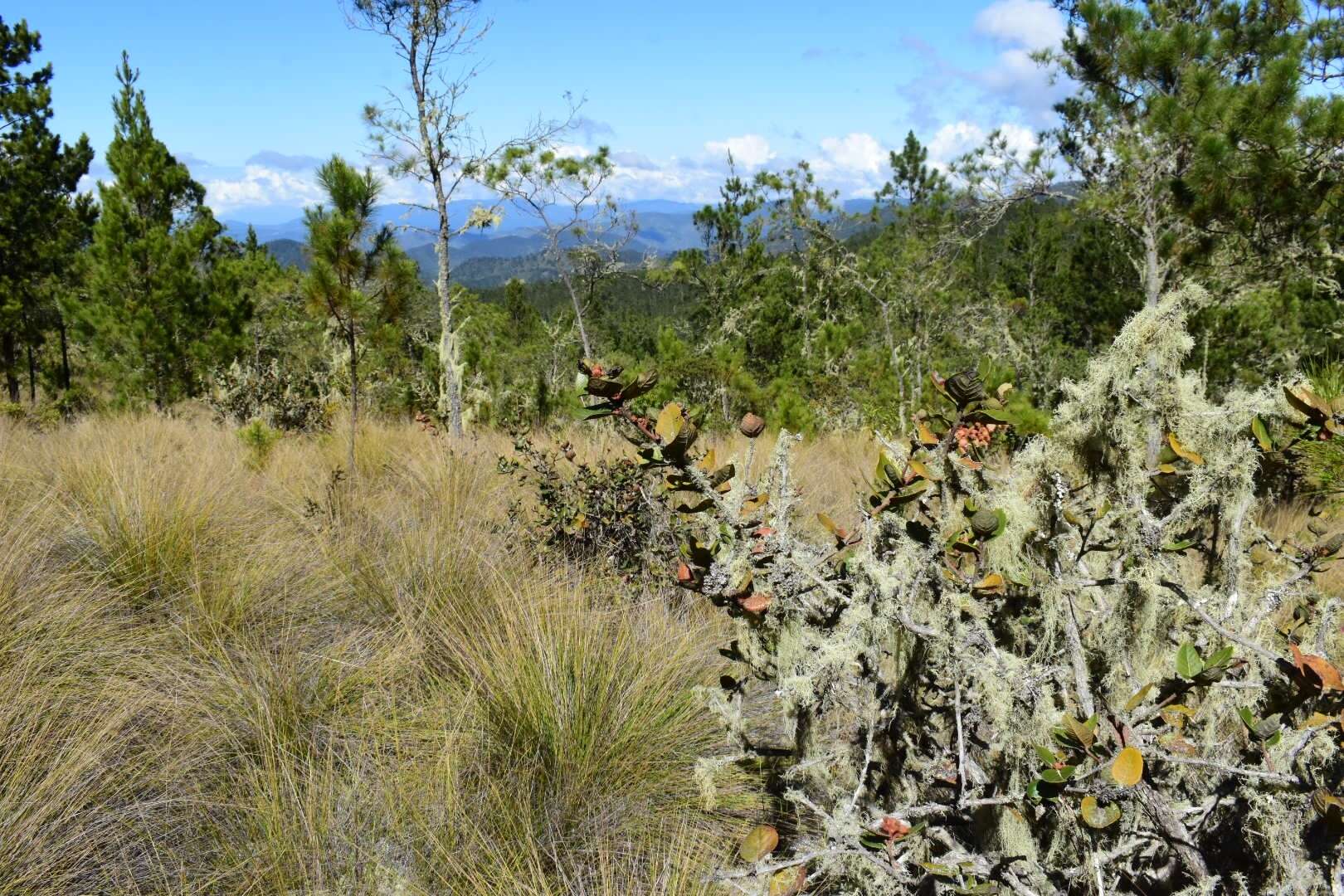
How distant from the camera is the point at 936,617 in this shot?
1.57 metres

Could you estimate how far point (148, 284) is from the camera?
994 centimetres

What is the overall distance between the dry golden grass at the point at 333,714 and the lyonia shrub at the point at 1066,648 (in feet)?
1.95

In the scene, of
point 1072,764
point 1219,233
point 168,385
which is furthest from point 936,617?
point 168,385

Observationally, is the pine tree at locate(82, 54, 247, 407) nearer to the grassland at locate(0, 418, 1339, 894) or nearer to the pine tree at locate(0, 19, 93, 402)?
the pine tree at locate(0, 19, 93, 402)

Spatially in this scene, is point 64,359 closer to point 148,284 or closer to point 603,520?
Result: point 148,284

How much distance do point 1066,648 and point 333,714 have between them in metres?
2.10

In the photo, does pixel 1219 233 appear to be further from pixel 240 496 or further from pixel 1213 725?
pixel 240 496

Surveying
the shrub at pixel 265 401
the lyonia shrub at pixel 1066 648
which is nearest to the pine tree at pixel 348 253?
the shrub at pixel 265 401

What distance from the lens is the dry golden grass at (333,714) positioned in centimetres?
185

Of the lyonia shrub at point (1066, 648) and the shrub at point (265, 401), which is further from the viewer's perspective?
the shrub at point (265, 401)

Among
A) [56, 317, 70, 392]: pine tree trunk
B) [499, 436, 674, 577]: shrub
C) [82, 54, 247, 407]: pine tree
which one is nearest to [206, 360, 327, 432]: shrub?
[82, 54, 247, 407]: pine tree

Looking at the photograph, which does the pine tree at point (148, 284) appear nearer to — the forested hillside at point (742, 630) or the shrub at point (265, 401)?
the shrub at point (265, 401)

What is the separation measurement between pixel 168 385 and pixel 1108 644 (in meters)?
11.6

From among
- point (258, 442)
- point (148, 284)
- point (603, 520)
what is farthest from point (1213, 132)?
point (148, 284)
